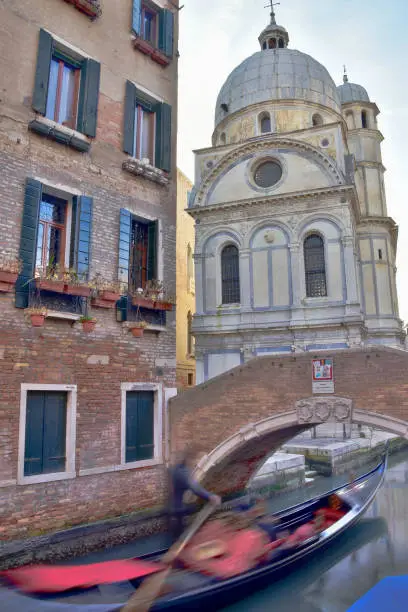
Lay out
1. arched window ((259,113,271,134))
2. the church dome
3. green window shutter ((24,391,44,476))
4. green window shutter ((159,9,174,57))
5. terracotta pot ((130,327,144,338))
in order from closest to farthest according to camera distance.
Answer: green window shutter ((24,391,44,476)), terracotta pot ((130,327,144,338)), green window shutter ((159,9,174,57)), arched window ((259,113,271,134)), the church dome

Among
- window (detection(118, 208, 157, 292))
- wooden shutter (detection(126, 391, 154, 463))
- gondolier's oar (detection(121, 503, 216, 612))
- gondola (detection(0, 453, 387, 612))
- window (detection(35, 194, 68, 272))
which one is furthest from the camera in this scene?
window (detection(118, 208, 157, 292))

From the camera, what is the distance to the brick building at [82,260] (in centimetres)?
753

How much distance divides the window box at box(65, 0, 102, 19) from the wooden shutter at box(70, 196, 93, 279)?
359 centimetres

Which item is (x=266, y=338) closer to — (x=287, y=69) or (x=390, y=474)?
(x=390, y=474)

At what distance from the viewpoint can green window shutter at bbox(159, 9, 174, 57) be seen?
1082cm

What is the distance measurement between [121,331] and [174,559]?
13.3ft

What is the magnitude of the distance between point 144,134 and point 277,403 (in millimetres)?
6195

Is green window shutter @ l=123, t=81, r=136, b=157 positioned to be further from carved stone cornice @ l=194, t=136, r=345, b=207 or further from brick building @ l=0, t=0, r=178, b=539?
carved stone cornice @ l=194, t=136, r=345, b=207

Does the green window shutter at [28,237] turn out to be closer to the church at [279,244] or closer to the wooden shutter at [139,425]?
the wooden shutter at [139,425]

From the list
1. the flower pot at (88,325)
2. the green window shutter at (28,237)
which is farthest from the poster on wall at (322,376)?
the green window shutter at (28,237)

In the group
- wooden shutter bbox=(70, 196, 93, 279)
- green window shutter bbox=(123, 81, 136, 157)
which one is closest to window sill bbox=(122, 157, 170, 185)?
green window shutter bbox=(123, 81, 136, 157)

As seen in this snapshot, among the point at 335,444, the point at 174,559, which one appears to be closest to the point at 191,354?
the point at 335,444

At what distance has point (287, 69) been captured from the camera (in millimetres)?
23984

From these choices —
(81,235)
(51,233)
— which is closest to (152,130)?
(81,235)
